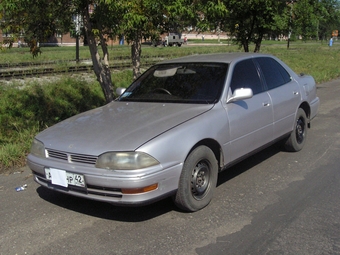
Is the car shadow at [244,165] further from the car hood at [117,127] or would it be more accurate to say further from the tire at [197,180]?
the car hood at [117,127]

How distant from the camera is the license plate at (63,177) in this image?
4.05 m

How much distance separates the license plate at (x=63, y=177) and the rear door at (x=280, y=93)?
2.82m

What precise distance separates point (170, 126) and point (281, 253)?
5.12 ft

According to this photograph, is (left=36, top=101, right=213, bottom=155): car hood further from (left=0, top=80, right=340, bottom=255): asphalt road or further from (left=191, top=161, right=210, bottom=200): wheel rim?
(left=0, top=80, right=340, bottom=255): asphalt road

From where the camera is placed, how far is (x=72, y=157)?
412cm

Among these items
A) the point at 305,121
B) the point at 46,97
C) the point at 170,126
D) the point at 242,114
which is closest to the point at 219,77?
the point at 242,114

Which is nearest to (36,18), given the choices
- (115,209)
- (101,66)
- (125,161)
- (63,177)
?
(101,66)

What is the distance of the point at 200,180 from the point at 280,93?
2176 mm

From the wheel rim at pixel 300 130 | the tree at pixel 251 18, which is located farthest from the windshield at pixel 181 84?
the tree at pixel 251 18

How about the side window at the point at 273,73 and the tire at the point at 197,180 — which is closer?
the tire at the point at 197,180

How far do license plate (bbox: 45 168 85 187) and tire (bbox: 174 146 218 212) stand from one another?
94 cm

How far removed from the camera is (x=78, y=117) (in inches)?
201

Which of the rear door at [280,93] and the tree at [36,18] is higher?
the tree at [36,18]

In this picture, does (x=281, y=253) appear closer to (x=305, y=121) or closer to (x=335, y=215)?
(x=335, y=215)
